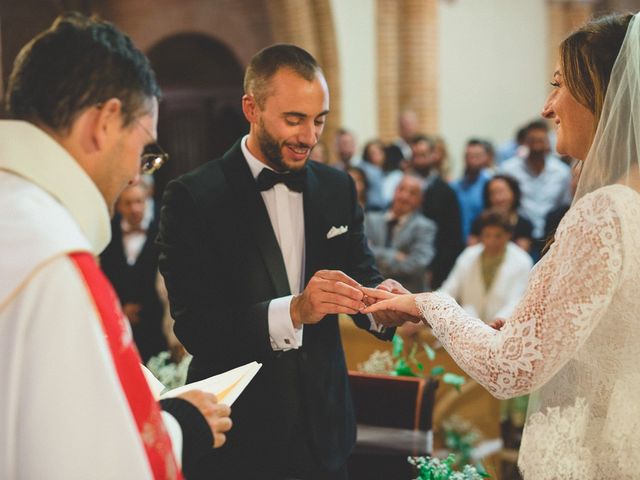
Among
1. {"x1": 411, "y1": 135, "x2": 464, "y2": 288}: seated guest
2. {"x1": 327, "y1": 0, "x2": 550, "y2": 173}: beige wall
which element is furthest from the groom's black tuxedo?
{"x1": 327, "y1": 0, "x2": 550, "y2": 173}: beige wall

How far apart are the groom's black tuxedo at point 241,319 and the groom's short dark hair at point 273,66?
25 cm

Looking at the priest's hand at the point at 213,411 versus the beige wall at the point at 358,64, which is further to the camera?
the beige wall at the point at 358,64

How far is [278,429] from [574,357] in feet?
2.87

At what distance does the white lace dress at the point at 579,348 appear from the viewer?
75.4 inches

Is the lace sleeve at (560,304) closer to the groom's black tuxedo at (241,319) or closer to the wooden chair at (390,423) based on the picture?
the groom's black tuxedo at (241,319)

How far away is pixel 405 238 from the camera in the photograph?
20.7 feet

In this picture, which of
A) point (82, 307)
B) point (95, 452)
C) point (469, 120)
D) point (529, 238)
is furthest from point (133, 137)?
point (469, 120)

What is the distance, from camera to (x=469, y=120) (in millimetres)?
12641

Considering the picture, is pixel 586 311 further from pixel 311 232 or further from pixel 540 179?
pixel 540 179

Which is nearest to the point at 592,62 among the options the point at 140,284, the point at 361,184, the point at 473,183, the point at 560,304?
the point at 560,304

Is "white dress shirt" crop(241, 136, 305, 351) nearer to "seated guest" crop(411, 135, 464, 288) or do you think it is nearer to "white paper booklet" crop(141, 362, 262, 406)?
"white paper booklet" crop(141, 362, 262, 406)

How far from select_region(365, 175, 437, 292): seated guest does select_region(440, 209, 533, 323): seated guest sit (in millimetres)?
462

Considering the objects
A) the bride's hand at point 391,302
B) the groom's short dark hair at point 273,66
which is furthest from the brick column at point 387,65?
the bride's hand at point 391,302

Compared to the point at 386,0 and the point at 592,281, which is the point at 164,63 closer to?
the point at 386,0
